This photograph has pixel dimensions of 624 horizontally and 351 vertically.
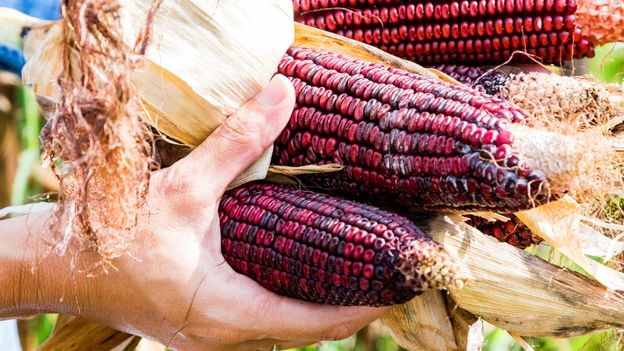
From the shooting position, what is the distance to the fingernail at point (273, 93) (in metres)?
1.29

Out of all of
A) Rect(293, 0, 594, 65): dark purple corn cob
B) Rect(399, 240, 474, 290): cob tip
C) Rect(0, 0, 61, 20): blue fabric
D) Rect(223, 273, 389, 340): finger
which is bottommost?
Rect(223, 273, 389, 340): finger

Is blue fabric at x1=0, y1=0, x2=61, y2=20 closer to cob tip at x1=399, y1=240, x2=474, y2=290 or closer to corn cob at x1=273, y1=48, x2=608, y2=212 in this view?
corn cob at x1=273, y1=48, x2=608, y2=212

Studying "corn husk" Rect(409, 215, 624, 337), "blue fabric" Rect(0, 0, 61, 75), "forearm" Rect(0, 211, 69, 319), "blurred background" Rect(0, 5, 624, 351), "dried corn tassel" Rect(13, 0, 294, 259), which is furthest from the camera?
"blurred background" Rect(0, 5, 624, 351)

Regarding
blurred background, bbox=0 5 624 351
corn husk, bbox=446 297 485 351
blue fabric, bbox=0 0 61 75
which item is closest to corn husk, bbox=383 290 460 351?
corn husk, bbox=446 297 485 351

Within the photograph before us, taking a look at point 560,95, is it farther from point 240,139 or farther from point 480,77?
point 240,139

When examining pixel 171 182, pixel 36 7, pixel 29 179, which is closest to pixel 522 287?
pixel 171 182

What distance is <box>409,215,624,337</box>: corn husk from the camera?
126 cm

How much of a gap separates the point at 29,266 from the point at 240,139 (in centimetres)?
44

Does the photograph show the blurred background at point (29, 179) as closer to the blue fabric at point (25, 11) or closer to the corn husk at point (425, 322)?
the blue fabric at point (25, 11)

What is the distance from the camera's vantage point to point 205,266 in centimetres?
131

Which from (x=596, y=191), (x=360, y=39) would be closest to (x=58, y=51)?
(x=360, y=39)

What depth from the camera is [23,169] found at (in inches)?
116

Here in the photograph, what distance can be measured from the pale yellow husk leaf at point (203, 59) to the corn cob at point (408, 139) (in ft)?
0.20

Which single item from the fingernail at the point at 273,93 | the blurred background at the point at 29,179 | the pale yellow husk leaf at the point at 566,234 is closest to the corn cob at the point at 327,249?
the fingernail at the point at 273,93
